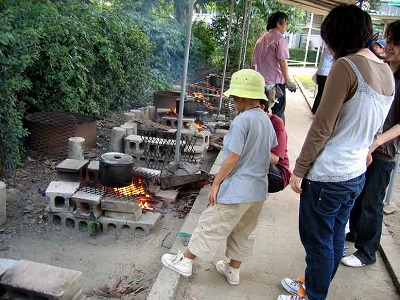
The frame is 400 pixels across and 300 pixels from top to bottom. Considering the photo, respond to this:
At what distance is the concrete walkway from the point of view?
2.97 metres

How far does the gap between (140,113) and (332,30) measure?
5063 mm

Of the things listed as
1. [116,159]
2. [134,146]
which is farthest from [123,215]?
[134,146]

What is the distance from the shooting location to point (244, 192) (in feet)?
8.70

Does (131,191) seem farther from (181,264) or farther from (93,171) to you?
(181,264)

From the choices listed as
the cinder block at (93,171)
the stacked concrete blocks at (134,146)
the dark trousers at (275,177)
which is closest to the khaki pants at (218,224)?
the dark trousers at (275,177)

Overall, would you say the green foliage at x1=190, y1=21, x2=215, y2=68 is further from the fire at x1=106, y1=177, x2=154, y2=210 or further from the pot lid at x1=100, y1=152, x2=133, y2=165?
the pot lid at x1=100, y1=152, x2=133, y2=165

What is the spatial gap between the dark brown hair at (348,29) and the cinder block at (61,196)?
9.59 feet

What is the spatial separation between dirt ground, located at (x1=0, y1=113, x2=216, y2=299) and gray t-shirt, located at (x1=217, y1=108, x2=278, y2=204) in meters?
1.17

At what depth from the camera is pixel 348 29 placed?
7.11 feet

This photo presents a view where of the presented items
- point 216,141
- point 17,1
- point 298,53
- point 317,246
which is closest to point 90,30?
point 17,1

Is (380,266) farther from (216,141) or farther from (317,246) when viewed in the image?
(216,141)

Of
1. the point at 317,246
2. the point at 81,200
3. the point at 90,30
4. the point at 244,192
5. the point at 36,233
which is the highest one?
the point at 90,30

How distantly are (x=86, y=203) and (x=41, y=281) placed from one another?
1518mm

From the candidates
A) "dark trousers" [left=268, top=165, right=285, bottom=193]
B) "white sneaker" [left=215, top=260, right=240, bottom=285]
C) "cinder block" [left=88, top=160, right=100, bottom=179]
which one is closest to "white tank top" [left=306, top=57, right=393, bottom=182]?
"dark trousers" [left=268, top=165, right=285, bottom=193]
